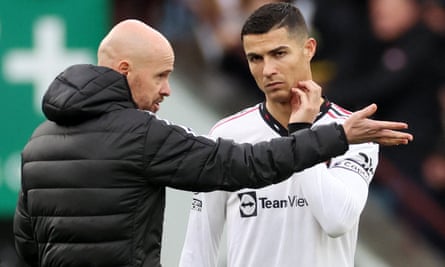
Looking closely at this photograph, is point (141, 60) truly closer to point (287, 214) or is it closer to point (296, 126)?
point (296, 126)

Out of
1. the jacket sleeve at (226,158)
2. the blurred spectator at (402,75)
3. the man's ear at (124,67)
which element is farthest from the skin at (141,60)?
the blurred spectator at (402,75)

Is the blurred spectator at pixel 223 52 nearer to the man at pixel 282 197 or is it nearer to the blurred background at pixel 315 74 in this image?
the blurred background at pixel 315 74

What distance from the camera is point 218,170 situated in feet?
18.0

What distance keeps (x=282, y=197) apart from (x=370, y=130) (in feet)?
2.73

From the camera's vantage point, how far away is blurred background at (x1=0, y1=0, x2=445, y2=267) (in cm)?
1019

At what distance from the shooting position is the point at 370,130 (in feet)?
17.7

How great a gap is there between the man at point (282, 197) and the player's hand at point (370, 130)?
505 millimetres

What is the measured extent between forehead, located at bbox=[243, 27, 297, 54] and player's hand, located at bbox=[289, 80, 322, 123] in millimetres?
218

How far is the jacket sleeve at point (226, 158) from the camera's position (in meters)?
5.43

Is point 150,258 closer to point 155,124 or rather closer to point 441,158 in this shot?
point 155,124

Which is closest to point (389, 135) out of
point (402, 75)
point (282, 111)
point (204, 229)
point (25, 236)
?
point (282, 111)

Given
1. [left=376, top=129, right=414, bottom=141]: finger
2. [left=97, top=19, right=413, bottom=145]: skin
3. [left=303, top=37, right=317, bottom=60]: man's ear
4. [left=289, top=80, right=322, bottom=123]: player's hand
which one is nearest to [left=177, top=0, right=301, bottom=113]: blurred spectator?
[left=303, top=37, right=317, bottom=60]: man's ear

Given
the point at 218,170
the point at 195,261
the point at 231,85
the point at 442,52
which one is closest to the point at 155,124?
the point at 218,170

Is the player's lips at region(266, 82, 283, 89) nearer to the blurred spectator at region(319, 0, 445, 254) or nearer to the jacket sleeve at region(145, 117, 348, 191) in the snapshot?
the jacket sleeve at region(145, 117, 348, 191)
